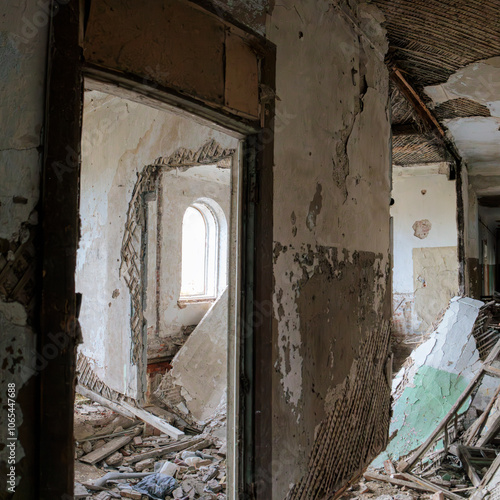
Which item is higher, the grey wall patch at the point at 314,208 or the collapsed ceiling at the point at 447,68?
the collapsed ceiling at the point at 447,68

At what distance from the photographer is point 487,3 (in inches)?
101

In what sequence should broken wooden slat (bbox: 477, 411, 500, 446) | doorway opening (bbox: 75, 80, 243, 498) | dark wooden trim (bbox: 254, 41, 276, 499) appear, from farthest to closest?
broken wooden slat (bbox: 477, 411, 500, 446), doorway opening (bbox: 75, 80, 243, 498), dark wooden trim (bbox: 254, 41, 276, 499)

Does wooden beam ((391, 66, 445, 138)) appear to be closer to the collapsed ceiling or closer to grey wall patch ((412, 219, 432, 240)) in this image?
the collapsed ceiling

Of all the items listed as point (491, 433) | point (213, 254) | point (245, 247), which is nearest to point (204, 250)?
point (213, 254)

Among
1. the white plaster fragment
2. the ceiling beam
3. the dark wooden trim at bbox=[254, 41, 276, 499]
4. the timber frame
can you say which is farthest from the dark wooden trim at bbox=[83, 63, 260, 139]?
the ceiling beam

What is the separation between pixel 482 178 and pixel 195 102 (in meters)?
7.52

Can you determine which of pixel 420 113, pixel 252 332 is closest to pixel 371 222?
pixel 252 332

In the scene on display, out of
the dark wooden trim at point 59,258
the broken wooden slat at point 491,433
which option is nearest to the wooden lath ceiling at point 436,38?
the dark wooden trim at point 59,258

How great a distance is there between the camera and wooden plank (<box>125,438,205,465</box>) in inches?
135

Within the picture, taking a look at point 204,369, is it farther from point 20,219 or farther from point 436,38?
point 20,219

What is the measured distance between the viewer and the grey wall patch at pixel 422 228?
7.38 m

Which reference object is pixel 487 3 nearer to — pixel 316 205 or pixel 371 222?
pixel 371 222

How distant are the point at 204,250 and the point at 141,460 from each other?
5.30 meters

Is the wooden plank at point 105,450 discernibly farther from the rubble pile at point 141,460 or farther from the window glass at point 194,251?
the window glass at point 194,251
